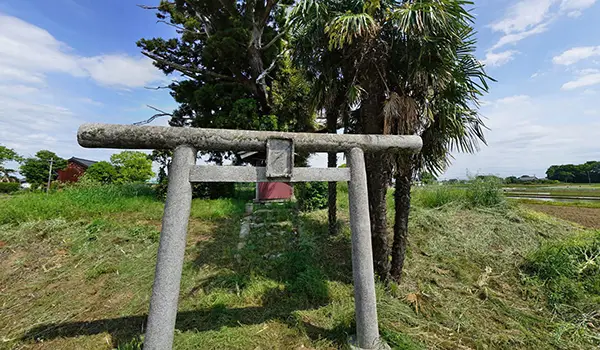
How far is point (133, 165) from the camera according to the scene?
2467 cm


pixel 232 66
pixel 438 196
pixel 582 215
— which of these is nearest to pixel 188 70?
pixel 232 66

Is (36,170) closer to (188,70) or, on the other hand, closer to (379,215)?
(188,70)

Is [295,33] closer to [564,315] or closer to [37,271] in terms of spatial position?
[564,315]

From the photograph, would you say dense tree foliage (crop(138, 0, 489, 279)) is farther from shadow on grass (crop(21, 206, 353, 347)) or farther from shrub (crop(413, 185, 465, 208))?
shrub (crop(413, 185, 465, 208))

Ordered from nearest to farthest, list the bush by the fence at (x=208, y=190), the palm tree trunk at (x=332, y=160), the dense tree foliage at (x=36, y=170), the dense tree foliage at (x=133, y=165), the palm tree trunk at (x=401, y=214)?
the palm tree trunk at (x=401, y=214), the palm tree trunk at (x=332, y=160), the bush by the fence at (x=208, y=190), the dense tree foliage at (x=36, y=170), the dense tree foliage at (x=133, y=165)

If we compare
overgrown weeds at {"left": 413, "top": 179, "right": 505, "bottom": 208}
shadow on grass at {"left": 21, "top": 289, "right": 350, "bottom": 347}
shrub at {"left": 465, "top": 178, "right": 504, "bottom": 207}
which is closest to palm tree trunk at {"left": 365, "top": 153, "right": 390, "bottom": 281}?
shadow on grass at {"left": 21, "top": 289, "right": 350, "bottom": 347}

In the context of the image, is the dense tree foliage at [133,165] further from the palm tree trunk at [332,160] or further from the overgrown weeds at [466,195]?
the overgrown weeds at [466,195]

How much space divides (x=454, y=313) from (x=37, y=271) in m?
7.84

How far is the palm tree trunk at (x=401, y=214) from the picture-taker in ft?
14.1

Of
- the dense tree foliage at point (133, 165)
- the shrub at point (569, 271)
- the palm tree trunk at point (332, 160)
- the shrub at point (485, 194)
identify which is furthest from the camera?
the dense tree foliage at point (133, 165)

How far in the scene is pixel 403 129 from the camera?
13.0 ft

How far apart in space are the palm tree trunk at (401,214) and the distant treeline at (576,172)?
169 ft

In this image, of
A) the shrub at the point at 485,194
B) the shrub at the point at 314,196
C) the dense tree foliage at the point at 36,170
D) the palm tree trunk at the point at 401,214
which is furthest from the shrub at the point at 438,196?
the dense tree foliage at the point at 36,170

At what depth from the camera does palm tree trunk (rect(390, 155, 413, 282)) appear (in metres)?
4.30
